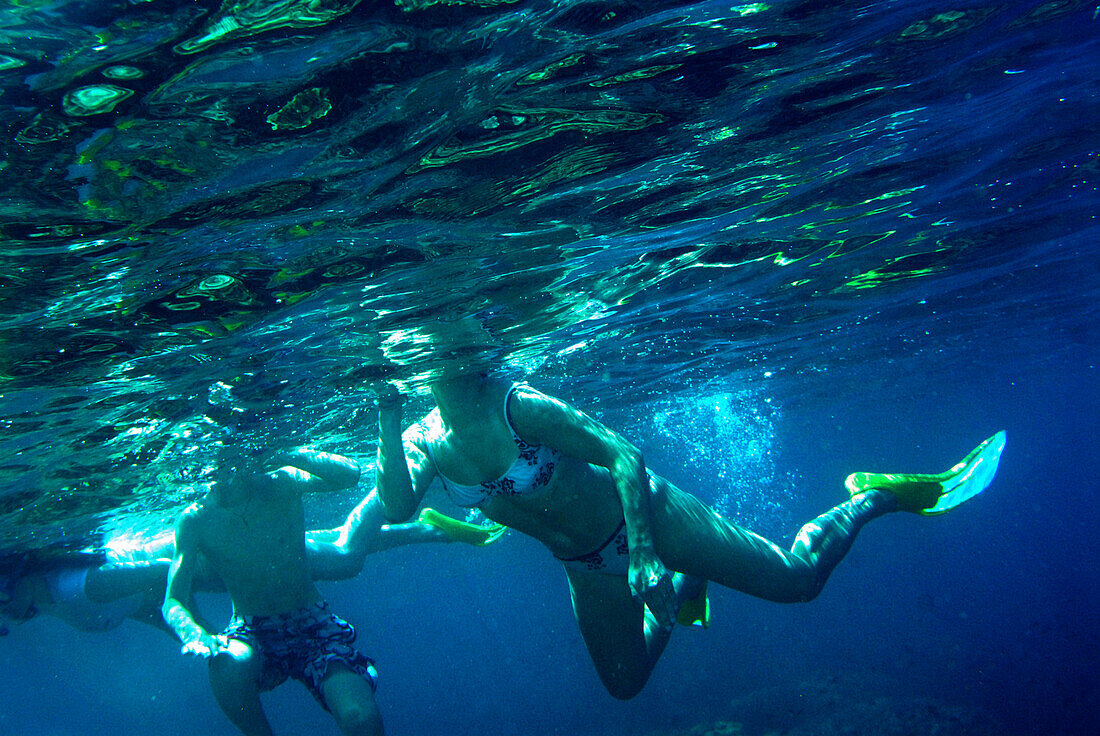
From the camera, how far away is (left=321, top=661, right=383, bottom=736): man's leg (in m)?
7.20

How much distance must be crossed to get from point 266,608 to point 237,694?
1624 mm

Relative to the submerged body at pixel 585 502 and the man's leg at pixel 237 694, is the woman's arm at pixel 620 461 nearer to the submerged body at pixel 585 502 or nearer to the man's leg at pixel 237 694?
the submerged body at pixel 585 502

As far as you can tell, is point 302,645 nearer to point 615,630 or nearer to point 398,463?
point 398,463

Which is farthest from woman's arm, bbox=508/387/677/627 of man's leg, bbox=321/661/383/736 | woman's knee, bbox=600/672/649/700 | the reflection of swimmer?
the reflection of swimmer

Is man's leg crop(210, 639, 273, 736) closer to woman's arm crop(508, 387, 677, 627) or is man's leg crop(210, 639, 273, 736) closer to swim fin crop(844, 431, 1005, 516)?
woman's arm crop(508, 387, 677, 627)

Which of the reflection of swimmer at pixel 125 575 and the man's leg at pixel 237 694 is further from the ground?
the man's leg at pixel 237 694

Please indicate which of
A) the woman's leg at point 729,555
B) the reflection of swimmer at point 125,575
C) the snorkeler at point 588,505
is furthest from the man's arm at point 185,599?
the woman's leg at point 729,555

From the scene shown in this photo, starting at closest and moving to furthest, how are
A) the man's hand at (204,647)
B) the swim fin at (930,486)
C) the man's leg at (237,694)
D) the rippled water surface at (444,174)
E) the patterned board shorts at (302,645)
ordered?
the rippled water surface at (444,174), the man's hand at (204,647), the man's leg at (237,694), the swim fin at (930,486), the patterned board shorts at (302,645)

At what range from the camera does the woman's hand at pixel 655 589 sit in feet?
13.6

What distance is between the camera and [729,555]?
234 inches

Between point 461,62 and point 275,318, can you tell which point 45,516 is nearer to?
point 275,318

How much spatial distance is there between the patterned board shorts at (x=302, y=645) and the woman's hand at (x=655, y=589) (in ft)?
18.5

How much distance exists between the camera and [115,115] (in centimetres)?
426

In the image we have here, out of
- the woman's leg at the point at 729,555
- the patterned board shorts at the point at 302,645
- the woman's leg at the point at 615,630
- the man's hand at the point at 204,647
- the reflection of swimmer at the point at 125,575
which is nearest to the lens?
the woman's leg at the point at 729,555
